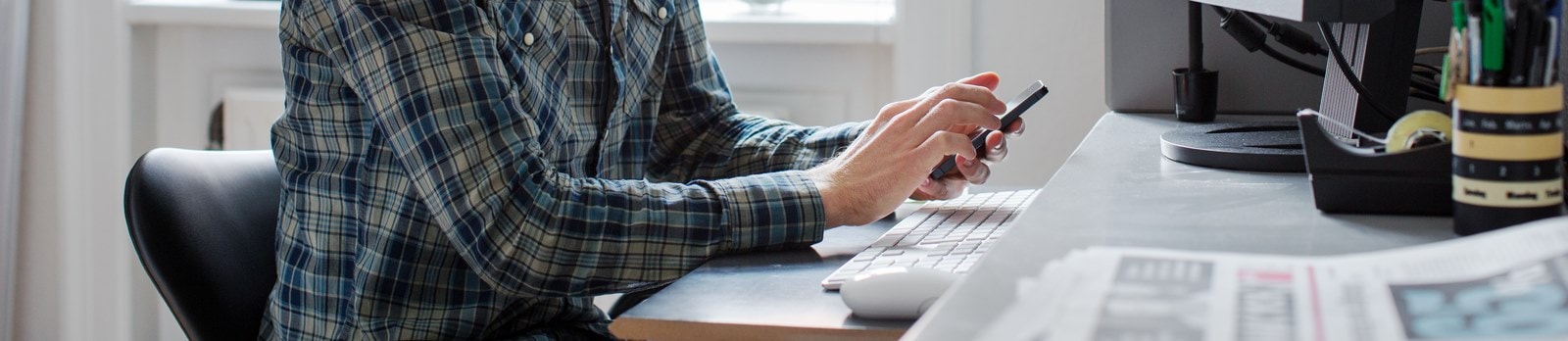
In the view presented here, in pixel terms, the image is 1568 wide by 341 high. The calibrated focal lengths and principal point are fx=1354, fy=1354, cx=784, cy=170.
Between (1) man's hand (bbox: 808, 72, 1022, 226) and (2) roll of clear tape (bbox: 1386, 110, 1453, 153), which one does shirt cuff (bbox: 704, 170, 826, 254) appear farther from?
(2) roll of clear tape (bbox: 1386, 110, 1453, 153)

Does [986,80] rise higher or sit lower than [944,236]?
higher

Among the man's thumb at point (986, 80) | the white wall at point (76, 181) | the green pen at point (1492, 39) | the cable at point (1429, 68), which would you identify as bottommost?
the white wall at point (76, 181)

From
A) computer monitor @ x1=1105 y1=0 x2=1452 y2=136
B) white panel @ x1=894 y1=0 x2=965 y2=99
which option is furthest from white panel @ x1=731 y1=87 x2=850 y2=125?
computer monitor @ x1=1105 y1=0 x2=1452 y2=136

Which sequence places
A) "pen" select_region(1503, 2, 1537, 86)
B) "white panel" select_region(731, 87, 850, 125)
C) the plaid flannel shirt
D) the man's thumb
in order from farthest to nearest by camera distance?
"white panel" select_region(731, 87, 850, 125) → the man's thumb → the plaid flannel shirt → "pen" select_region(1503, 2, 1537, 86)

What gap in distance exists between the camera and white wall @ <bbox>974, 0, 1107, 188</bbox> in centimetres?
168

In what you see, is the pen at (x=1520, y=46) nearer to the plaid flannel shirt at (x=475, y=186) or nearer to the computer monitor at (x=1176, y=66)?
the plaid flannel shirt at (x=475, y=186)

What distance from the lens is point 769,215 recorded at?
3.15 ft

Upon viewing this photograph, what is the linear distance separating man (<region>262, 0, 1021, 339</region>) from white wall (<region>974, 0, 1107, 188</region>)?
55 cm

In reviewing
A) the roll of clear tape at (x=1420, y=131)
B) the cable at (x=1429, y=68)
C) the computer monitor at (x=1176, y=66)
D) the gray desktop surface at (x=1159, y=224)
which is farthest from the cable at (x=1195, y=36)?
the roll of clear tape at (x=1420, y=131)

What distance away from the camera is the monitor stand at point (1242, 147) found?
88cm

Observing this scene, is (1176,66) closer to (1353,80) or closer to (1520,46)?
(1353,80)

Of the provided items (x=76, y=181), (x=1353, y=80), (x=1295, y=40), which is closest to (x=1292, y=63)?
(x=1295, y=40)

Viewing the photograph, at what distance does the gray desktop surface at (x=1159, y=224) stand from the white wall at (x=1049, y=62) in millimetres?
790

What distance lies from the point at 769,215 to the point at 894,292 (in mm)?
274
